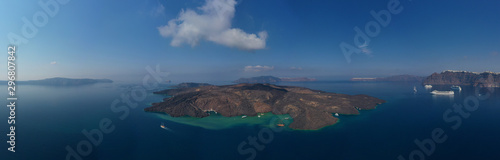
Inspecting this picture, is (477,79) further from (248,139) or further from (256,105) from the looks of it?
Answer: (248,139)

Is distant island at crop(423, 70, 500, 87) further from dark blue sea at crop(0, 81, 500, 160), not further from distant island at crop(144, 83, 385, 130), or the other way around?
distant island at crop(144, 83, 385, 130)

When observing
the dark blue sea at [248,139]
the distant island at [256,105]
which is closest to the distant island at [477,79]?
the dark blue sea at [248,139]

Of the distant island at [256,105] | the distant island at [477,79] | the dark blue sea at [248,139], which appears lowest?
the dark blue sea at [248,139]

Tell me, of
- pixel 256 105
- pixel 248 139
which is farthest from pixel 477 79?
pixel 248 139

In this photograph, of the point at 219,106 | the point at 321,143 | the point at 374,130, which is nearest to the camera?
the point at 321,143

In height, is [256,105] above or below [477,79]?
below

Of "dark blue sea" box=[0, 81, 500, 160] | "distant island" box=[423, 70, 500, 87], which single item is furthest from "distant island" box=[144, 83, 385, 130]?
"distant island" box=[423, 70, 500, 87]

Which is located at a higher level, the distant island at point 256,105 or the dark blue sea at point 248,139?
the distant island at point 256,105

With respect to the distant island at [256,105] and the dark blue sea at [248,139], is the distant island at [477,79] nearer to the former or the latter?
the dark blue sea at [248,139]

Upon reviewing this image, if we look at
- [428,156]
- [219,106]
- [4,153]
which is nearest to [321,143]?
[428,156]

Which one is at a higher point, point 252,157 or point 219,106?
point 219,106

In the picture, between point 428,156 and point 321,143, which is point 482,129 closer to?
point 428,156
